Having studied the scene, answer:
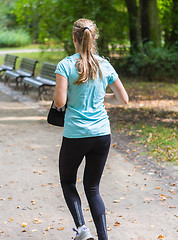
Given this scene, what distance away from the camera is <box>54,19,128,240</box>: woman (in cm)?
299

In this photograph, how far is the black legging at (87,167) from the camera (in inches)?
123

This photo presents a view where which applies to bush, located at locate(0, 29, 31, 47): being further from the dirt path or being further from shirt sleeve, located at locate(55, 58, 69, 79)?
shirt sleeve, located at locate(55, 58, 69, 79)

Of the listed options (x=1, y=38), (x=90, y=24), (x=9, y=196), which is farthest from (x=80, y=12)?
(x=1, y=38)

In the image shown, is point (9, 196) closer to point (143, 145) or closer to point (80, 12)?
point (143, 145)

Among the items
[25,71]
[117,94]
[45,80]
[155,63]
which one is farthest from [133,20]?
[117,94]

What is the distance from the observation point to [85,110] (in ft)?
10.2

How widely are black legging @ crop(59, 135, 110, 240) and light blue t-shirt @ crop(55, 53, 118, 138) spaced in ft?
0.21

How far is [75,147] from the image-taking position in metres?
3.13

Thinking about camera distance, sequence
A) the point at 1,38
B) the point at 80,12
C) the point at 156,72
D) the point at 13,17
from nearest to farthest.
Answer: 1. the point at 156,72
2. the point at 80,12
3. the point at 1,38
4. the point at 13,17

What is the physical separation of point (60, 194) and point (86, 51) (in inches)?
95.4

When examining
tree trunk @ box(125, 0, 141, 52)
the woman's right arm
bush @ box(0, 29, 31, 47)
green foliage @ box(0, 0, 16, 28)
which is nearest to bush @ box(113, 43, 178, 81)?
tree trunk @ box(125, 0, 141, 52)

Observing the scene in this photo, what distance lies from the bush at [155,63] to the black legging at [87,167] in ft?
39.7

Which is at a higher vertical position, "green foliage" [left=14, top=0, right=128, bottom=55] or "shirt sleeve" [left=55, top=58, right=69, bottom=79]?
"green foliage" [left=14, top=0, right=128, bottom=55]

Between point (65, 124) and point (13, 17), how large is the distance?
43.4m
